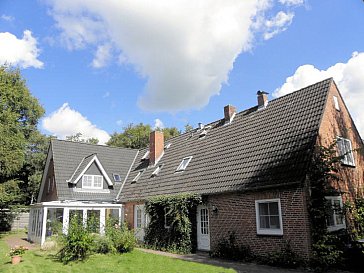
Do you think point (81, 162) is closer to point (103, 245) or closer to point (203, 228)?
point (103, 245)

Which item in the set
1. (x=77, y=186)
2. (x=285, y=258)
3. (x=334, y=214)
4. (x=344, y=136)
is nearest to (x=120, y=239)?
(x=285, y=258)

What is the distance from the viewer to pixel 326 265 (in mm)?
11383

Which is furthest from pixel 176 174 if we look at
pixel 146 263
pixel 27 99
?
pixel 27 99

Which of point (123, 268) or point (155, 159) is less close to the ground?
point (155, 159)

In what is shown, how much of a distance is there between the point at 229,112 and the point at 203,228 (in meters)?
7.91

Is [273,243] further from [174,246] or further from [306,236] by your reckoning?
[174,246]

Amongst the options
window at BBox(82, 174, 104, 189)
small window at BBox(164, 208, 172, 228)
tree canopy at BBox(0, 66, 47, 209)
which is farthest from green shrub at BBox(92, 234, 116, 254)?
tree canopy at BBox(0, 66, 47, 209)

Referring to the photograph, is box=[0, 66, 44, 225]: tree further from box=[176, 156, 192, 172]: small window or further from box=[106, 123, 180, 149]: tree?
box=[176, 156, 192, 172]: small window

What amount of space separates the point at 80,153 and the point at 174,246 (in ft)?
43.8

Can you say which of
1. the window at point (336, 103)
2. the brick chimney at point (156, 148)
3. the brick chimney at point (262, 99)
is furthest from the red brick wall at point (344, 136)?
the brick chimney at point (156, 148)

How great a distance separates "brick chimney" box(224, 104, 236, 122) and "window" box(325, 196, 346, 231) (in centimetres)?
868

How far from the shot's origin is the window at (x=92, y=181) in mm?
24234

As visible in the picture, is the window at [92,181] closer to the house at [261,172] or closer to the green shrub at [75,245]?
the house at [261,172]

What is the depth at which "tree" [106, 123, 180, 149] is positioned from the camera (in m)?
50.7
